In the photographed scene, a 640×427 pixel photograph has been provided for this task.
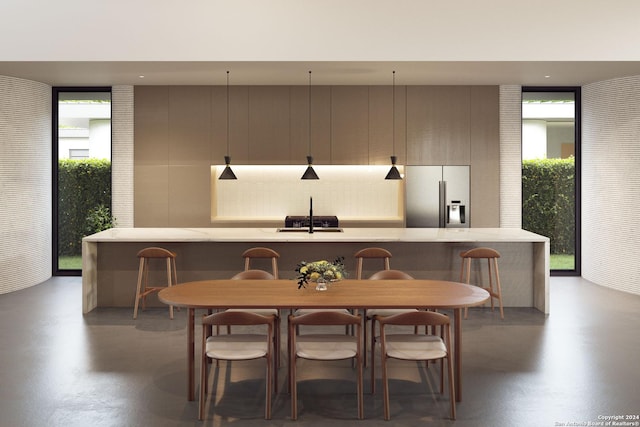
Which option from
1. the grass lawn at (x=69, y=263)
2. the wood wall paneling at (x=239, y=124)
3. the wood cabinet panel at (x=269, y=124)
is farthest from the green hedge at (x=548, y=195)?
the grass lawn at (x=69, y=263)

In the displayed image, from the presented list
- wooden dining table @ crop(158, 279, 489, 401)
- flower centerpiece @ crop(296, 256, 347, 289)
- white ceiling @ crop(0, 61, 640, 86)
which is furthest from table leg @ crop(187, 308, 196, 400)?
white ceiling @ crop(0, 61, 640, 86)

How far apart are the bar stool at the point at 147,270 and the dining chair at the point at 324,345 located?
300 centimetres

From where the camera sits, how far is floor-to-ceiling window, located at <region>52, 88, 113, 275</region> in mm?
9836

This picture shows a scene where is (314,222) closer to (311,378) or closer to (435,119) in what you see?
(435,119)

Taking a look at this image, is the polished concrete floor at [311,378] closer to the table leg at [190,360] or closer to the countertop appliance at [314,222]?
the table leg at [190,360]

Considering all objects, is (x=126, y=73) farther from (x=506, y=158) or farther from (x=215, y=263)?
(x=506, y=158)

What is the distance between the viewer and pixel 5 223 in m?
8.63

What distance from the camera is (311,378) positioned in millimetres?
4941

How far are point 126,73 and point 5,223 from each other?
263cm

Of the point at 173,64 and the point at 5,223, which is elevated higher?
the point at 173,64

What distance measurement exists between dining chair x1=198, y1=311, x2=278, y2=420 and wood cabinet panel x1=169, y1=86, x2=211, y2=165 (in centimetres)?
545

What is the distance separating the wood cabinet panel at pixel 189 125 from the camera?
31.0ft
